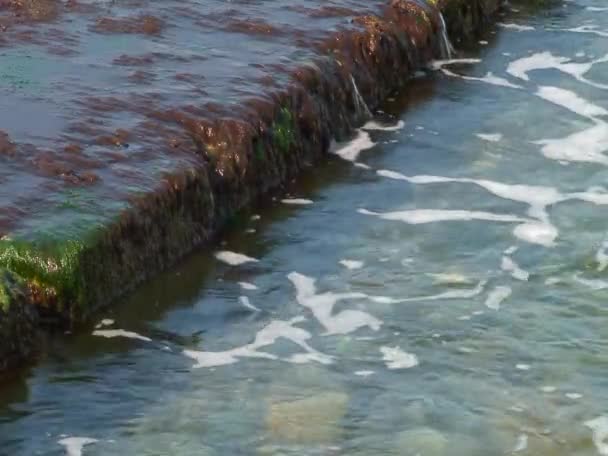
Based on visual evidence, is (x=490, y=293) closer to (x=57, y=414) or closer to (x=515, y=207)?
(x=515, y=207)

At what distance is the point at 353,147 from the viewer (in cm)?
1136

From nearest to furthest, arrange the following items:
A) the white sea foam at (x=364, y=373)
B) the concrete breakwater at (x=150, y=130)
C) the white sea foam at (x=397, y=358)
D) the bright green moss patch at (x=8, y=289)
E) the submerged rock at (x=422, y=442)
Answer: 1. the submerged rock at (x=422, y=442)
2. the bright green moss patch at (x=8, y=289)
3. the white sea foam at (x=364, y=373)
4. the white sea foam at (x=397, y=358)
5. the concrete breakwater at (x=150, y=130)

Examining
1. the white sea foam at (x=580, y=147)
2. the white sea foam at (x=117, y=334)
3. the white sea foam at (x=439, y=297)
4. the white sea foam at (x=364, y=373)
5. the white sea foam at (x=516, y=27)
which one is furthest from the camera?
the white sea foam at (x=516, y=27)

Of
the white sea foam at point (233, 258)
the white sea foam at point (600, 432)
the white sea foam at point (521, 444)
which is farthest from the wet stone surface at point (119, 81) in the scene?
the white sea foam at point (600, 432)

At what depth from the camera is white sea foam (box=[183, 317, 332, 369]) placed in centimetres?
789

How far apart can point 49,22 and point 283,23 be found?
7.27 ft

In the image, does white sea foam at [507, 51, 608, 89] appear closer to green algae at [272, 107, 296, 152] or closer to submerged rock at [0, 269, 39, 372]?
green algae at [272, 107, 296, 152]

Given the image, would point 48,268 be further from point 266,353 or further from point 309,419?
point 309,419

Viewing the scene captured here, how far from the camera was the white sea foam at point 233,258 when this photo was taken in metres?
9.14

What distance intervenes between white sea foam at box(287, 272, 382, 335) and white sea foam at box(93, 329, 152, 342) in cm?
115

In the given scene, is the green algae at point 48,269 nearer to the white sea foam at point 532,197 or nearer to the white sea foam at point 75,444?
the white sea foam at point 75,444

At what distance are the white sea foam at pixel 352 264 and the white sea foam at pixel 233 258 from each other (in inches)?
24.5

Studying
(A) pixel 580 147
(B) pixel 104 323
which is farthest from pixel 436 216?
(B) pixel 104 323

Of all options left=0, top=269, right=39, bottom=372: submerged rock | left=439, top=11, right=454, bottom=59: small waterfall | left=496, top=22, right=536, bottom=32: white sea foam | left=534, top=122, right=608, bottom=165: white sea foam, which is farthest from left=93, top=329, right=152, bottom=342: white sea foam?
left=496, top=22, right=536, bottom=32: white sea foam
